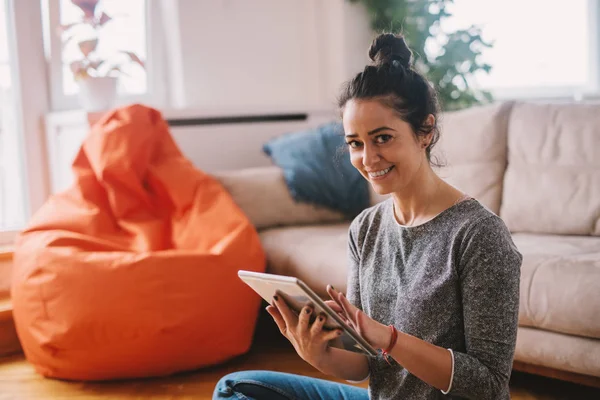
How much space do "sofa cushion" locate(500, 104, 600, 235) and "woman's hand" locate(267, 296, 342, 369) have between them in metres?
1.55

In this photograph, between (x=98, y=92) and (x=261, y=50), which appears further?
(x=261, y=50)

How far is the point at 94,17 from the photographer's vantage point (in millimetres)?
3203

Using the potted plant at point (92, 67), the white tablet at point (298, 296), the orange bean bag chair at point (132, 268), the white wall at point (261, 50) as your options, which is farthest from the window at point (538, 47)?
the white tablet at point (298, 296)

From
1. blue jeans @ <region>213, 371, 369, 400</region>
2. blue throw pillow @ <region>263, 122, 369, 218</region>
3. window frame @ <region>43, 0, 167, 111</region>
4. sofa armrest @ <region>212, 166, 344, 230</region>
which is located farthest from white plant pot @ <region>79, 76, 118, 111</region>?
blue jeans @ <region>213, 371, 369, 400</region>

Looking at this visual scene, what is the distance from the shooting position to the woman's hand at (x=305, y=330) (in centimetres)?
112

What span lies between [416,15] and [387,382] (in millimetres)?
2828

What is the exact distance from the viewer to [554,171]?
2.59 metres

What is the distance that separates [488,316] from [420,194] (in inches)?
10.0

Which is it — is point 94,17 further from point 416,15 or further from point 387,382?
point 387,382

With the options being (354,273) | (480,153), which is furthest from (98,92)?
(354,273)

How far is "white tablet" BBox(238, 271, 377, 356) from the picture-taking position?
1.02 m

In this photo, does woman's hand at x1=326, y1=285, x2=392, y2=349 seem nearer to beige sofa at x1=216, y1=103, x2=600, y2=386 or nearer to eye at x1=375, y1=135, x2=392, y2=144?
eye at x1=375, y1=135, x2=392, y2=144

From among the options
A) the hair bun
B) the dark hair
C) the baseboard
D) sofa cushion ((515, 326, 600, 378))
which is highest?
the hair bun

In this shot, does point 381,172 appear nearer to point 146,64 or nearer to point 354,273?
point 354,273
